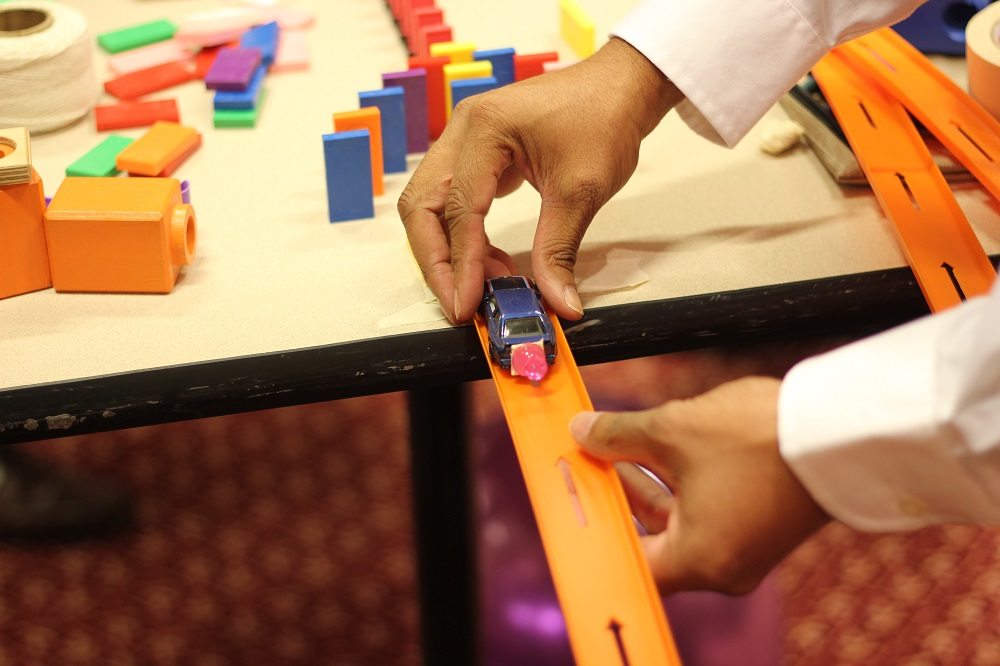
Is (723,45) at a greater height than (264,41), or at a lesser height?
greater

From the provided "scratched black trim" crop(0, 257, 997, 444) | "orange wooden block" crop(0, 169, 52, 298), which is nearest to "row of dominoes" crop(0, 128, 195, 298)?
"orange wooden block" crop(0, 169, 52, 298)

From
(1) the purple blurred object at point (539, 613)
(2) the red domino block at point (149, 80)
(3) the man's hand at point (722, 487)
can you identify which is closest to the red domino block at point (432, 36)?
(2) the red domino block at point (149, 80)

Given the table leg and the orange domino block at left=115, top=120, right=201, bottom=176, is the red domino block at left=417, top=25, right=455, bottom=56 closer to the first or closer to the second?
the orange domino block at left=115, top=120, right=201, bottom=176

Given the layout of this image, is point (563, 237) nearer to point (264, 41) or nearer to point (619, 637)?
point (619, 637)

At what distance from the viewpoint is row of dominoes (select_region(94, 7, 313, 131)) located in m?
0.94

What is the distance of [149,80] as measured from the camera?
998 mm

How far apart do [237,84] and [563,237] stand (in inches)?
15.9

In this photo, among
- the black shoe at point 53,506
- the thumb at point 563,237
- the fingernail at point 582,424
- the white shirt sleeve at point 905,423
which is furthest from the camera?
the black shoe at point 53,506

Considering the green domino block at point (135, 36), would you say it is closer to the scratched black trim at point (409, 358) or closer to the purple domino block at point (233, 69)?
the purple domino block at point (233, 69)

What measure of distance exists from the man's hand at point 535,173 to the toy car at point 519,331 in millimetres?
20

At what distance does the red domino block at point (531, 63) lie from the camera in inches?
37.5

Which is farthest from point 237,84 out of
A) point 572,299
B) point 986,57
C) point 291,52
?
point 986,57

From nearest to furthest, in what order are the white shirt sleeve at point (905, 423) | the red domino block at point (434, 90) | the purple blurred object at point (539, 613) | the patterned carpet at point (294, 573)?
the white shirt sleeve at point (905, 423) < the red domino block at point (434, 90) < the purple blurred object at point (539, 613) < the patterned carpet at point (294, 573)

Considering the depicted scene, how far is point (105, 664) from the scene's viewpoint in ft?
4.16
